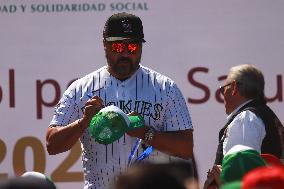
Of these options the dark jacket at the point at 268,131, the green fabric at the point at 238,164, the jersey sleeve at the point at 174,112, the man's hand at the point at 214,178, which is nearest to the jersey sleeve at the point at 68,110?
the jersey sleeve at the point at 174,112

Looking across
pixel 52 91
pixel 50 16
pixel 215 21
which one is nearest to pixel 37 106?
pixel 52 91

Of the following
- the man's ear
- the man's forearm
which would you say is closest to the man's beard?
the man's forearm

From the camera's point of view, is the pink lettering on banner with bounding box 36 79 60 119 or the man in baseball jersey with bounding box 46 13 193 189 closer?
the man in baseball jersey with bounding box 46 13 193 189

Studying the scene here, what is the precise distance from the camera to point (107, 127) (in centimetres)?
486

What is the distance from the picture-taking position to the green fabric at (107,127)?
485 centimetres

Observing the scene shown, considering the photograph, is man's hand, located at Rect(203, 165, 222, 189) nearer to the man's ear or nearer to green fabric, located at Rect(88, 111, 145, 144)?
the man's ear

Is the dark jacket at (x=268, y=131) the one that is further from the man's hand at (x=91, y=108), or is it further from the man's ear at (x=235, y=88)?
the man's hand at (x=91, y=108)

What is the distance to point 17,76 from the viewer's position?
23.8ft

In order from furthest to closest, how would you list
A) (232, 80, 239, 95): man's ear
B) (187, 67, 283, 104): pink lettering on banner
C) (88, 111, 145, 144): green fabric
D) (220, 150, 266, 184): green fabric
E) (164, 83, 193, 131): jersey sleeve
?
(187, 67, 283, 104): pink lettering on banner → (232, 80, 239, 95): man's ear → (164, 83, 193, 131): jersey sleeve → (88, 111, 145, 144): green fabric → (220, 150, 266, 184): green fabric

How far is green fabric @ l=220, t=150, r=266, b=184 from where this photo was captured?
372 centimetres

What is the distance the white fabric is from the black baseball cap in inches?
29.0

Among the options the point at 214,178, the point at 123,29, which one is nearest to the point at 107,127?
the point at 123,29

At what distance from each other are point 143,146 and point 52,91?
2220mm

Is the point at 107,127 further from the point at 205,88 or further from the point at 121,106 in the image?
the point at 205,88
